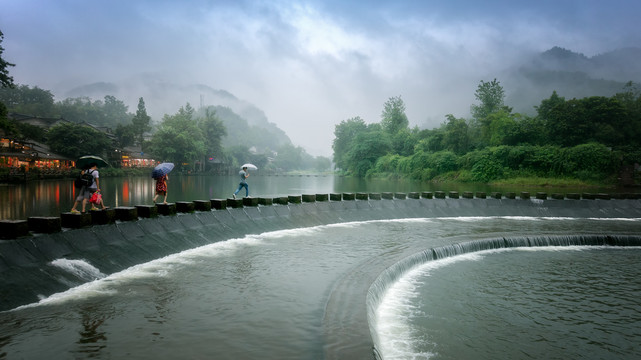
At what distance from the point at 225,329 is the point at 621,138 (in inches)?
2541

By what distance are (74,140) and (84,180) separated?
2086 inches

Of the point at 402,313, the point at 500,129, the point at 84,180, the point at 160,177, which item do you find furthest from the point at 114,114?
the point at 402,313

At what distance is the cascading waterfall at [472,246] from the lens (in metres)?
8.83

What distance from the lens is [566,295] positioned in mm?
9594

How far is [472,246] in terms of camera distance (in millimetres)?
14172

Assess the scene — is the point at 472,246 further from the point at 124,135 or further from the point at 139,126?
the point at 139,126

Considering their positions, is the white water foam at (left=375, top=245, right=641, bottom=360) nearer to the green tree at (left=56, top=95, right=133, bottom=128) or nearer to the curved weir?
the curved weir

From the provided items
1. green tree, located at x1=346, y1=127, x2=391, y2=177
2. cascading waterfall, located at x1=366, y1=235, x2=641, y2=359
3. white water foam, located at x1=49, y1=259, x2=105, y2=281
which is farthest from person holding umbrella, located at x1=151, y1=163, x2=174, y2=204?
green tree, located at x1=346, y1=127, x2=391, y2=177

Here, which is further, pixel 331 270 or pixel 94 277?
pixel 331 270

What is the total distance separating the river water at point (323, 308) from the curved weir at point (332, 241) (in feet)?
0.37

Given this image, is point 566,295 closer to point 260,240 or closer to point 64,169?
point 260,240

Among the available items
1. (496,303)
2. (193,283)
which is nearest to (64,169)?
(193,283)

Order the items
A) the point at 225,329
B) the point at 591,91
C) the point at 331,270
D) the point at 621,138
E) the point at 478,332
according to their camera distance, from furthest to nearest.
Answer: the point at 591,91 < the point at 621,138 < the point at 331,270 < the point at 478,332 < the point at 225,329

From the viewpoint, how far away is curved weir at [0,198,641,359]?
7418mm
